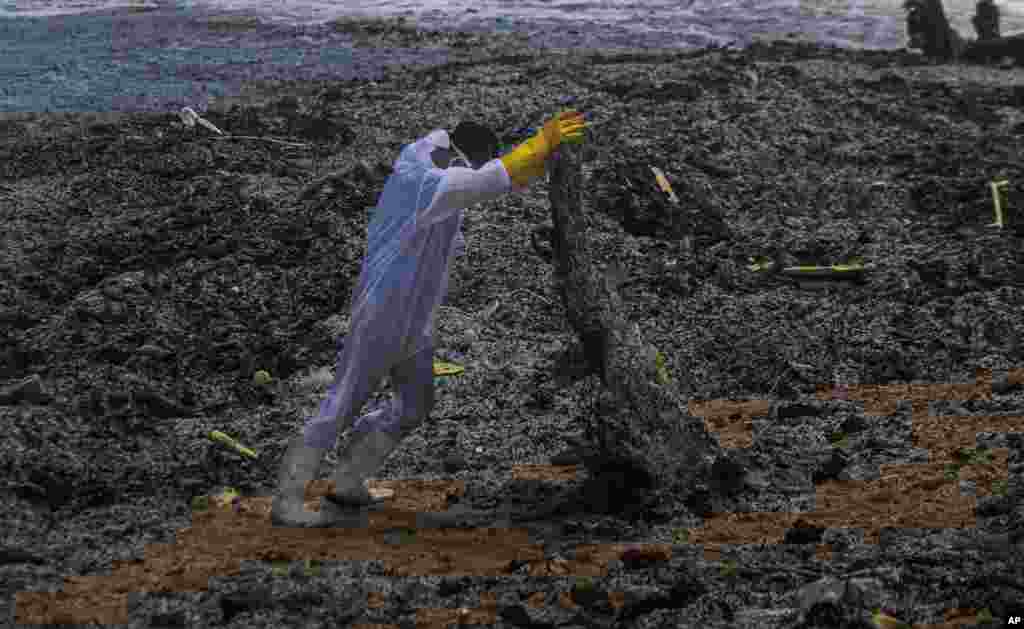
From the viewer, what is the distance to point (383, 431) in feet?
17.3

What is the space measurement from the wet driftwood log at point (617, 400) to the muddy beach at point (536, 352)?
13 cm

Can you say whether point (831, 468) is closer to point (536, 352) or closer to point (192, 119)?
point (536, 352)

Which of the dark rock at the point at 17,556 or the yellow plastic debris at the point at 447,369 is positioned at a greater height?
the dark rock at the point at 17,556

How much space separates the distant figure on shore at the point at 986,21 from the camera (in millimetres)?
15420

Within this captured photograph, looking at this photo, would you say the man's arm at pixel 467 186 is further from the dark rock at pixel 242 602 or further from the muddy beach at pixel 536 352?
the dark rock at pixel 242 602

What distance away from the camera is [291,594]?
413 centimetres

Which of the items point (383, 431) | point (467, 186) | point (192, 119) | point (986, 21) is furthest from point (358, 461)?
point (986, 21)

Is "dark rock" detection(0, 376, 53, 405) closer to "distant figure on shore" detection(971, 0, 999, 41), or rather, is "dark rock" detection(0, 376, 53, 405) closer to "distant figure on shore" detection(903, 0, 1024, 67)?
"distant figure on shore" detection(903, 0, 1024, 67)

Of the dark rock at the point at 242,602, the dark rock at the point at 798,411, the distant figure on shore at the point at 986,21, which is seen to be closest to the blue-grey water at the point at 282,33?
the distant figure on shore at the point at 986,21

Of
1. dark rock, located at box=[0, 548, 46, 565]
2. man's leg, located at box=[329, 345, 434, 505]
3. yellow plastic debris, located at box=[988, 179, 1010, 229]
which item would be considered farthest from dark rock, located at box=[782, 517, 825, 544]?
yellow plastic debris, located at box=[988, 179, 1010, 229]

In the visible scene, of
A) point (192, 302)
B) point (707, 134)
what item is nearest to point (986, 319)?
point (707, 134)

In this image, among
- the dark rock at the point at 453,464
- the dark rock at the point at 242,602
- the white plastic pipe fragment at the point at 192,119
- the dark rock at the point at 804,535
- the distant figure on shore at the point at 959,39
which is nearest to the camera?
the dark rock at the point at 242,602

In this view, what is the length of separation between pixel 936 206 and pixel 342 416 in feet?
19.6

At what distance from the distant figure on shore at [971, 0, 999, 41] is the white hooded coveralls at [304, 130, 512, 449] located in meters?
12.1
